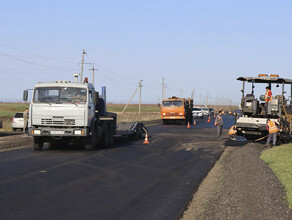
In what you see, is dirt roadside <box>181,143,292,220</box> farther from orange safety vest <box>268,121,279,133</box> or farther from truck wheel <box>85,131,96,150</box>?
orange safety vest <box>268,121,279,133</box>

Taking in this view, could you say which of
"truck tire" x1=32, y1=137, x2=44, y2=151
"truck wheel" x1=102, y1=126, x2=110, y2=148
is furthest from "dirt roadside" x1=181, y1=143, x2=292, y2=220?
"truck tire" x1=32, y1=137, x2=44, y2=151

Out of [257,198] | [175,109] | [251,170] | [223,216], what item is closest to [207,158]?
[251,170]

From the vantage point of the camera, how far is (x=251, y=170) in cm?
1098

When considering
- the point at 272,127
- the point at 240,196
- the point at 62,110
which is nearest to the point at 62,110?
the point at 62,110

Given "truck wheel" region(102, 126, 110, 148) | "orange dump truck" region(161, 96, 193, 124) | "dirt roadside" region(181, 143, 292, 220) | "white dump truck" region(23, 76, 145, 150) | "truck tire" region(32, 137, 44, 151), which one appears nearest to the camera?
"dirt roadside" region(181, 143, 292, 220)

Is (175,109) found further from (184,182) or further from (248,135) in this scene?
(184,182)

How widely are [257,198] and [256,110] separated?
39.3 feet

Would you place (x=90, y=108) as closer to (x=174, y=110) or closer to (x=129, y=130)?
(x=129, y=130)

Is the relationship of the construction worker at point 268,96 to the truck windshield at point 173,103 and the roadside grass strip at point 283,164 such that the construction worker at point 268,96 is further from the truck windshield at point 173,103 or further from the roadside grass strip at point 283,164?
the truck windshield at point 173,103

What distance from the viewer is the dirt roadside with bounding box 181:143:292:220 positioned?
641 cm

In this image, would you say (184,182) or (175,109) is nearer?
(184,182)

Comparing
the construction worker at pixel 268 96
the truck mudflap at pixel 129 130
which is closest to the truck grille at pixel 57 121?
the truck mudflap at pixel 129 130

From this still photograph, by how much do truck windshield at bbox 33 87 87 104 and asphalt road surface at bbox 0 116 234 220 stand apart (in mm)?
1997

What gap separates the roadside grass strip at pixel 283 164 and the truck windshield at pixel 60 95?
7063 mm
